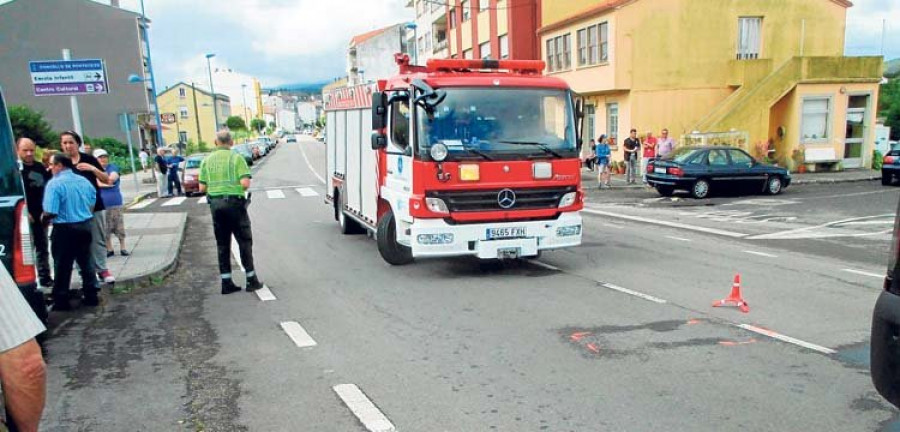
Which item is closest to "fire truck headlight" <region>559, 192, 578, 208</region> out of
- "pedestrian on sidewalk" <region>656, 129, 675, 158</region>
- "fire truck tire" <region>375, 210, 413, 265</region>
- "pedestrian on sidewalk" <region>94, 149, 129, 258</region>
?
"fire truck tire" <region>375, 210, 413, 265</region>

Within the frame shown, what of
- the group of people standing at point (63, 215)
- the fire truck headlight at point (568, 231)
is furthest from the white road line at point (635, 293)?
the group of people standing at point (63, 215)

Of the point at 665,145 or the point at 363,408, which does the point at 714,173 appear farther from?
the point at 363,408

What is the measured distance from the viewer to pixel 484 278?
8.73m

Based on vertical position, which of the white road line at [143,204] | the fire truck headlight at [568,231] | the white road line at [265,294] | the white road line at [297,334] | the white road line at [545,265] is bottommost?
the white road line at [143,204]

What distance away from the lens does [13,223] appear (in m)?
5.37

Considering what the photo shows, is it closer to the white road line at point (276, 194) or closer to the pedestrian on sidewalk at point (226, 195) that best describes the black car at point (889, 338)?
the pedestrian on sidewalk at point (226, 195)

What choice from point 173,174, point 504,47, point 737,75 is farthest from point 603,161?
point 504,47

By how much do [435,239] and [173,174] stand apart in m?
19.0

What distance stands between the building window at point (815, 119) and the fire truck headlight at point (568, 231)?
19839mm

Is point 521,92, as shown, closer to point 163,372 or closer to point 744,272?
point 744,272

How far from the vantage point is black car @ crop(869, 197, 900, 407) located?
3078mm

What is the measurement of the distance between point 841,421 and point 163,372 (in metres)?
5.02

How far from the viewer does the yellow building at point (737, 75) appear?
24.3 m

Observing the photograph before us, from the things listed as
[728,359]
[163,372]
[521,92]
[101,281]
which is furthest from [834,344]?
[101,281]
